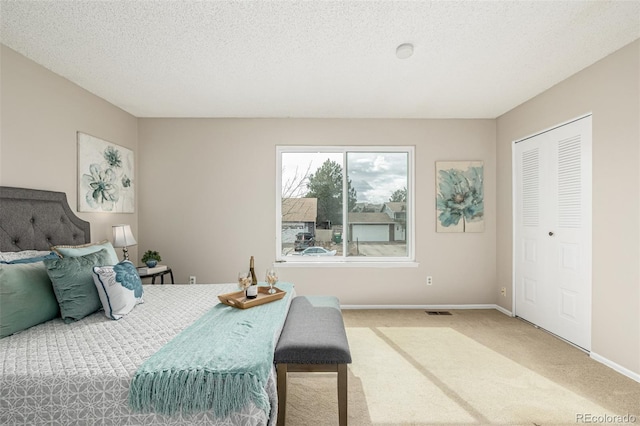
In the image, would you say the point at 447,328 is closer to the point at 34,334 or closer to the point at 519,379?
the point at 519,379

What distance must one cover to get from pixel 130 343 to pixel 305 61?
2305 millimetres

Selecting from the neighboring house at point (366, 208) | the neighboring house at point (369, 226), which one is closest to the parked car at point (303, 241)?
the neighboring house at point (369, 226)

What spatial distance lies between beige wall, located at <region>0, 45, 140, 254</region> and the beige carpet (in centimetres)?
267

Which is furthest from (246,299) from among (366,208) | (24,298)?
(366,208)

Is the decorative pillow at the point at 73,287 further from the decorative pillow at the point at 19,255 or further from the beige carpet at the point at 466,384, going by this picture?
the beige carpet at the point at 466,384

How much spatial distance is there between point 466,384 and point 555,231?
188 cm

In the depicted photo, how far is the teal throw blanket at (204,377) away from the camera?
1211mm

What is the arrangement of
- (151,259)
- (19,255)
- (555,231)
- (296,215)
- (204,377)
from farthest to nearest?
(296,215) < (151,259) < (555,231) < (19,255) < (204,377)

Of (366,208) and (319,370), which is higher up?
(366,208)

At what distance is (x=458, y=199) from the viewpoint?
153 inches

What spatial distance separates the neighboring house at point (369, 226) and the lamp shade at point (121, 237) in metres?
2.58

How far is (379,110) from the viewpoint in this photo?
3.59 metres

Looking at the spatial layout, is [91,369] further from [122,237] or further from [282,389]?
[122,237]

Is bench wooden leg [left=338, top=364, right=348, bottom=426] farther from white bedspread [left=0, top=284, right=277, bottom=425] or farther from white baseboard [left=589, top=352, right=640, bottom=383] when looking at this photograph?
white baseboard [left=589, top=352, right=640, bottom=383]
